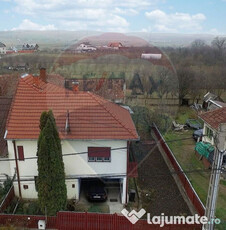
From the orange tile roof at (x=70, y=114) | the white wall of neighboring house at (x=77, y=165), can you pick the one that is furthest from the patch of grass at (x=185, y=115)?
the white wall of neighboring house at (x=77, y=165)

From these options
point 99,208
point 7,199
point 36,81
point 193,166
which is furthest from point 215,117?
point 7,199

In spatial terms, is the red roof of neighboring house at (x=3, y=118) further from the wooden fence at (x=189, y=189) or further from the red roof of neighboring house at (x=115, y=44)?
the wooden fence at (x=189, y=189)

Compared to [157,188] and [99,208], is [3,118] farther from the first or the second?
[157,188]

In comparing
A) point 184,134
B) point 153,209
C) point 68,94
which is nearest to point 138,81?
point 68,94

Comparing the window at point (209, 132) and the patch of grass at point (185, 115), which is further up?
the window at point (209, 132)

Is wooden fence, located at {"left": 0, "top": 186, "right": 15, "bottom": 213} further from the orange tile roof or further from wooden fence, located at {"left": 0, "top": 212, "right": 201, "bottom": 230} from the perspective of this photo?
the orange tile roof

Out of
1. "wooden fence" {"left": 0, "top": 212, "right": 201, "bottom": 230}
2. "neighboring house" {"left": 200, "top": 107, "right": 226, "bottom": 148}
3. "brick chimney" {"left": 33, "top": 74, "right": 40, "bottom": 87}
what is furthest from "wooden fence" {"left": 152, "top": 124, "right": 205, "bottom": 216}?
"brick chimney" {"left": 33, "top": 74, "right": 40, "bottom": 87}
